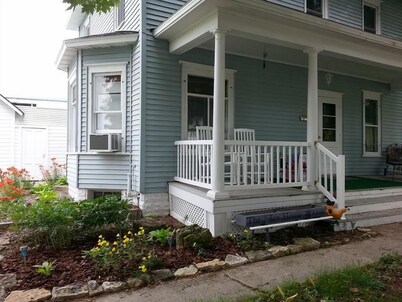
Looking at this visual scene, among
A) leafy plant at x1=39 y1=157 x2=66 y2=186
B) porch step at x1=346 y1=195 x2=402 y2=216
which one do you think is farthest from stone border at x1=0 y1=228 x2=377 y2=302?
leafy plant at x1=39 y1=157 x2=66 y2=186

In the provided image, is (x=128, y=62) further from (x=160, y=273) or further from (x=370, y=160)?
(x=370, y=160)

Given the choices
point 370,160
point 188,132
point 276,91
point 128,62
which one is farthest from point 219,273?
point 370,160

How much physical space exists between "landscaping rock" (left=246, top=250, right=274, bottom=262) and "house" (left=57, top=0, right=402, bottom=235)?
61 centimetres

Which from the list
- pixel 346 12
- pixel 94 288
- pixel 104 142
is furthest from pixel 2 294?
pixel 346 12

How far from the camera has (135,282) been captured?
3.18 metres

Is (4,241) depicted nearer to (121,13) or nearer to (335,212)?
(335,212)

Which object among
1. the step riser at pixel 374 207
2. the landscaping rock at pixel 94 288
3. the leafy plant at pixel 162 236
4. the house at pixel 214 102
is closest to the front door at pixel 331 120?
the house at pixel 214 102

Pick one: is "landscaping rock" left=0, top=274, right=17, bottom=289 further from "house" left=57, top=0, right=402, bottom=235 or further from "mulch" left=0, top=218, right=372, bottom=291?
"house" left=57, top=0, right=402, bottom=235

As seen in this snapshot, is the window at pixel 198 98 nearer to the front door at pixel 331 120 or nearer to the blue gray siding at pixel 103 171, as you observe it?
the blue gray siding at pixel 103 171

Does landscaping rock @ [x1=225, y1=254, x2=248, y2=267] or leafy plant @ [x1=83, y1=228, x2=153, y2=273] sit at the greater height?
leafy plant @ [x1=83, y1=228, x2=153, y2=273]

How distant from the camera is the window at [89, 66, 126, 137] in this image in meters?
6.37

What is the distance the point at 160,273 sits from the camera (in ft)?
11.1

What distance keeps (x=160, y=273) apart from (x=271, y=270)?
1.21 metres

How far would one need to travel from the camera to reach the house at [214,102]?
475 centimetres
